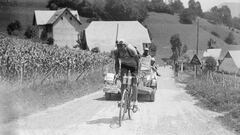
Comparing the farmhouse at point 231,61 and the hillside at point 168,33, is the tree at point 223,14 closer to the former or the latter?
the farmhouse at point 231,61

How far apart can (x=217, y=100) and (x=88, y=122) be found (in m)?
6.51

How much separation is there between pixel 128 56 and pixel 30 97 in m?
4.38

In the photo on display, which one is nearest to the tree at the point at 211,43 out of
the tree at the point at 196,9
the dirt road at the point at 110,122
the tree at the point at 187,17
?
the tree at the point at 187,17

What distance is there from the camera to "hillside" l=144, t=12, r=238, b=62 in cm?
10806

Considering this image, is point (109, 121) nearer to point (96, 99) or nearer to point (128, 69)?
point (128, 69)

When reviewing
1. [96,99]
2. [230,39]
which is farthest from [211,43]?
[96,99]

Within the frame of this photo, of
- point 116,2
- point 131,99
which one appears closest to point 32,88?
point 131,99

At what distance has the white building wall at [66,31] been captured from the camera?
7694 centimetres

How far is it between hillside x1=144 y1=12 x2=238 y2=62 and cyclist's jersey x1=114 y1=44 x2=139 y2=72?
3728 inches

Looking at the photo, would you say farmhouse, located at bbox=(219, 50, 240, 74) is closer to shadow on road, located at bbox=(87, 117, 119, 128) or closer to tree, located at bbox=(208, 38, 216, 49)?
tree, located at bbox=(208, 38, 216, 49)

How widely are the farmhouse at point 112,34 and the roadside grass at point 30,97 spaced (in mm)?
64323

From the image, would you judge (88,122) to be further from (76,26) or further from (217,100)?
(76,26)

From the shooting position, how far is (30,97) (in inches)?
509

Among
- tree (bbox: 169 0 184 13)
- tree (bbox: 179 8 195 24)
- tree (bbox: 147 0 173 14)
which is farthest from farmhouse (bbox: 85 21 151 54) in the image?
tree (bbox: 169 0 184 13)
